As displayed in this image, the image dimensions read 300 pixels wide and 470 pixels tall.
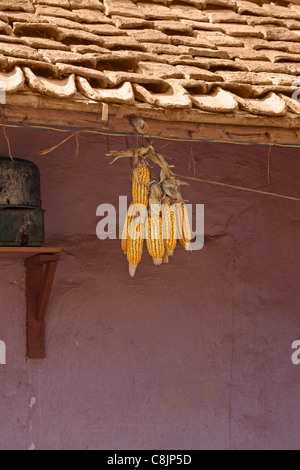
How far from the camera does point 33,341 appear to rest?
394 centimetres

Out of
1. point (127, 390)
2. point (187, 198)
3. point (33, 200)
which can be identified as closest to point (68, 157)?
point (33, 200)

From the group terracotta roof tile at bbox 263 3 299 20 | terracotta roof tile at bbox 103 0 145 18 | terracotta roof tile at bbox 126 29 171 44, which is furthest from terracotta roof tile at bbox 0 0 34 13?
terracotta roof tile at bbox 263 3 299 20

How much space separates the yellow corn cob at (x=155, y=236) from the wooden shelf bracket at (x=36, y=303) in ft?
2.03

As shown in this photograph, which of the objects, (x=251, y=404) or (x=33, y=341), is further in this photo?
(x=251, y=404)

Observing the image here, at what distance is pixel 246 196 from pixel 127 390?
4.90ft

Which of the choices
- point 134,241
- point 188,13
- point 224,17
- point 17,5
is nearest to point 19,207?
point 134,241

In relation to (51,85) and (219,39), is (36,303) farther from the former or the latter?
(219,39)

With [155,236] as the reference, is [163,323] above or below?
below

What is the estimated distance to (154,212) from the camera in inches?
144

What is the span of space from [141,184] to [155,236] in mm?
298

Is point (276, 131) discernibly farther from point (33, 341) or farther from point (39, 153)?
point (33, 341)

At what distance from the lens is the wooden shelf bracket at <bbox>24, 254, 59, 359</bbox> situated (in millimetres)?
3846

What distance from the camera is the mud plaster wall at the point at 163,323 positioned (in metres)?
4.02

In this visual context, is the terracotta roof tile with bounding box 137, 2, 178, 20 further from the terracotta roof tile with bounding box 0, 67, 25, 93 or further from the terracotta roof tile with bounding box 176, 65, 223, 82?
the terracotta roof tile with bounding box 0, 67, 25, 93
